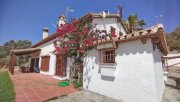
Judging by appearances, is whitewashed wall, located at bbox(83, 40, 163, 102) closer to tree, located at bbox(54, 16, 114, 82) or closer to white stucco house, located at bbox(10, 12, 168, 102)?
white stucco house, located at bbox(10, 12, 168, 102)

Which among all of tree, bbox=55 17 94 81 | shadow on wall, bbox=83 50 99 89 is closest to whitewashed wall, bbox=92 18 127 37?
tree, bbox=55 17 94 81

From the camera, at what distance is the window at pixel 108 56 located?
7.22 meters

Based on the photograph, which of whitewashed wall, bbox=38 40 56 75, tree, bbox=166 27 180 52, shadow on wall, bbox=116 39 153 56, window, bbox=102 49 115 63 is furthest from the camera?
tree, bbox=166 27 180 52

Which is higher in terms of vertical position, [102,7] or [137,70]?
[102,7]

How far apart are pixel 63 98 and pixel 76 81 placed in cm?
326

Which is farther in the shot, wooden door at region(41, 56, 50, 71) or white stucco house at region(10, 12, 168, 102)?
wooden door at region(41, 56, 50, 71)

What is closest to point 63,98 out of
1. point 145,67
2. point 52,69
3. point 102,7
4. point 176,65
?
point 145,67

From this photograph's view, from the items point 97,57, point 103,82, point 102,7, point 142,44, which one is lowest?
point 103,82

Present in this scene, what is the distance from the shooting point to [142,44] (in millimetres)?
5695

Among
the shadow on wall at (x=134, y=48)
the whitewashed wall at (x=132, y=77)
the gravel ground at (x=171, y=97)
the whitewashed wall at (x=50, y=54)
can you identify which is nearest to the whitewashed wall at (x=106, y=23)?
the whitewashed wall at (x=132, y=77)

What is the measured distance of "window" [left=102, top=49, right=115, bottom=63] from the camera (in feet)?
23.7

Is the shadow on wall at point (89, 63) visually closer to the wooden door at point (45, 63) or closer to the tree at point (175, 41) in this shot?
the wooden door at point (45, 63)

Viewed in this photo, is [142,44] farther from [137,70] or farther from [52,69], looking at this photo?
[52,69]

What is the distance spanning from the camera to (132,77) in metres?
5.95
